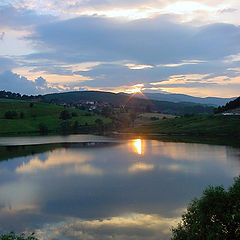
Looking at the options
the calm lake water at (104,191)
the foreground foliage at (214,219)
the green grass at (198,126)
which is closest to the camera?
the foreground foliage at (214,219)

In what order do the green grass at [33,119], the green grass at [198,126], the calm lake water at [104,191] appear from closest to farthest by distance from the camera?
the calm lake water at [104,191] < the green grass at [198,126] < the green grass at [33,119]

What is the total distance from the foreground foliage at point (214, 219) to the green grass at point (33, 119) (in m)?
138

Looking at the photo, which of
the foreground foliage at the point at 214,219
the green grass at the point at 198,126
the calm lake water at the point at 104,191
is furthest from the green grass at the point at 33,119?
the foreground foliage at the point at 214,219

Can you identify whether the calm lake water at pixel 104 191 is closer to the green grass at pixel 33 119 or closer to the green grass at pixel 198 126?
the green grass at pixel 198 126

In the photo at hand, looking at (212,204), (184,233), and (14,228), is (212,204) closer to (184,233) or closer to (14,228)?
(184,233)

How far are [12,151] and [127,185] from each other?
167 ft

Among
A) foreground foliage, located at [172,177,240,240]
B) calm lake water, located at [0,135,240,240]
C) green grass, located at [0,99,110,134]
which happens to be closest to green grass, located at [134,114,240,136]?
green grass, located at [0,99,110,134]

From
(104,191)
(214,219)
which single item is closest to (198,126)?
Answer: (104,191)

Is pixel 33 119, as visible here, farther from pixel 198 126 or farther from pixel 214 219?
pixel 214 219

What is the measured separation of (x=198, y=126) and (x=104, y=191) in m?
100

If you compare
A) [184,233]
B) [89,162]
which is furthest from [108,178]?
[184,233]

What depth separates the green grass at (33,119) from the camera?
156 meters

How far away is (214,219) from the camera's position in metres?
22.2

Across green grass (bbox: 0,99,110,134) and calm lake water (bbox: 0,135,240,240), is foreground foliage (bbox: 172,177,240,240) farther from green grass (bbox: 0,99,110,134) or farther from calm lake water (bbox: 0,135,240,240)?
green grass (bbox: 0,99,110,134)
